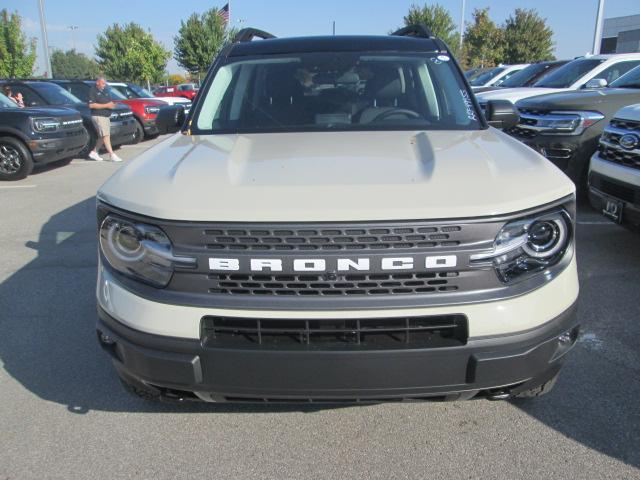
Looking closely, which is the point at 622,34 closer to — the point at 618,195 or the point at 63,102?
the point at 63,102


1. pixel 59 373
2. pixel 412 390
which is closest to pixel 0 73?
pixel 59 373

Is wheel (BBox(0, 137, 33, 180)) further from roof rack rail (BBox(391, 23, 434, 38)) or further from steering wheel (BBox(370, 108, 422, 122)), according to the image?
steering wheel (BBox(370, 108, 422, 122))

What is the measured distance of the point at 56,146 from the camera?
9.76 metres

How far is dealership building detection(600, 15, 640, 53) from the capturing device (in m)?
42.3

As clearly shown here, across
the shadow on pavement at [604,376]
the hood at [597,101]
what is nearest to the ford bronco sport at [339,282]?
the shadow on pavement at [604,376]

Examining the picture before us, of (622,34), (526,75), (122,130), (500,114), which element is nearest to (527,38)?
(622,34)

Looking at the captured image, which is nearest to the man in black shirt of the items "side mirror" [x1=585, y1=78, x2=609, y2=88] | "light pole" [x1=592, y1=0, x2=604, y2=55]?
"side mirror" [x1=585, y1=78, x2=609, y2=88]

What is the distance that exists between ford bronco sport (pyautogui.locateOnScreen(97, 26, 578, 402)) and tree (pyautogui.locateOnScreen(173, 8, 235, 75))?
141 ft

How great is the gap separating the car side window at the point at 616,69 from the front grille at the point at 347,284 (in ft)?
29.5

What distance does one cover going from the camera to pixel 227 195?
2.03m

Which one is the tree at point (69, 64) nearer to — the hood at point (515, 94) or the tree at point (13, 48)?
the tree at point (13, 48)

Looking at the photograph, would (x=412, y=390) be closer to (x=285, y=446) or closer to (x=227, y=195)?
(x=285, y=446)

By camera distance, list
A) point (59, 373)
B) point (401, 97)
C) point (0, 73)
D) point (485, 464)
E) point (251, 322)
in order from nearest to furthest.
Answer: point (251, 322) < point (485, 464) < point (59, 373) < point (401, 97) < point (0, 73)

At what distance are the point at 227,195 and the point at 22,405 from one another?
1.78 meters
